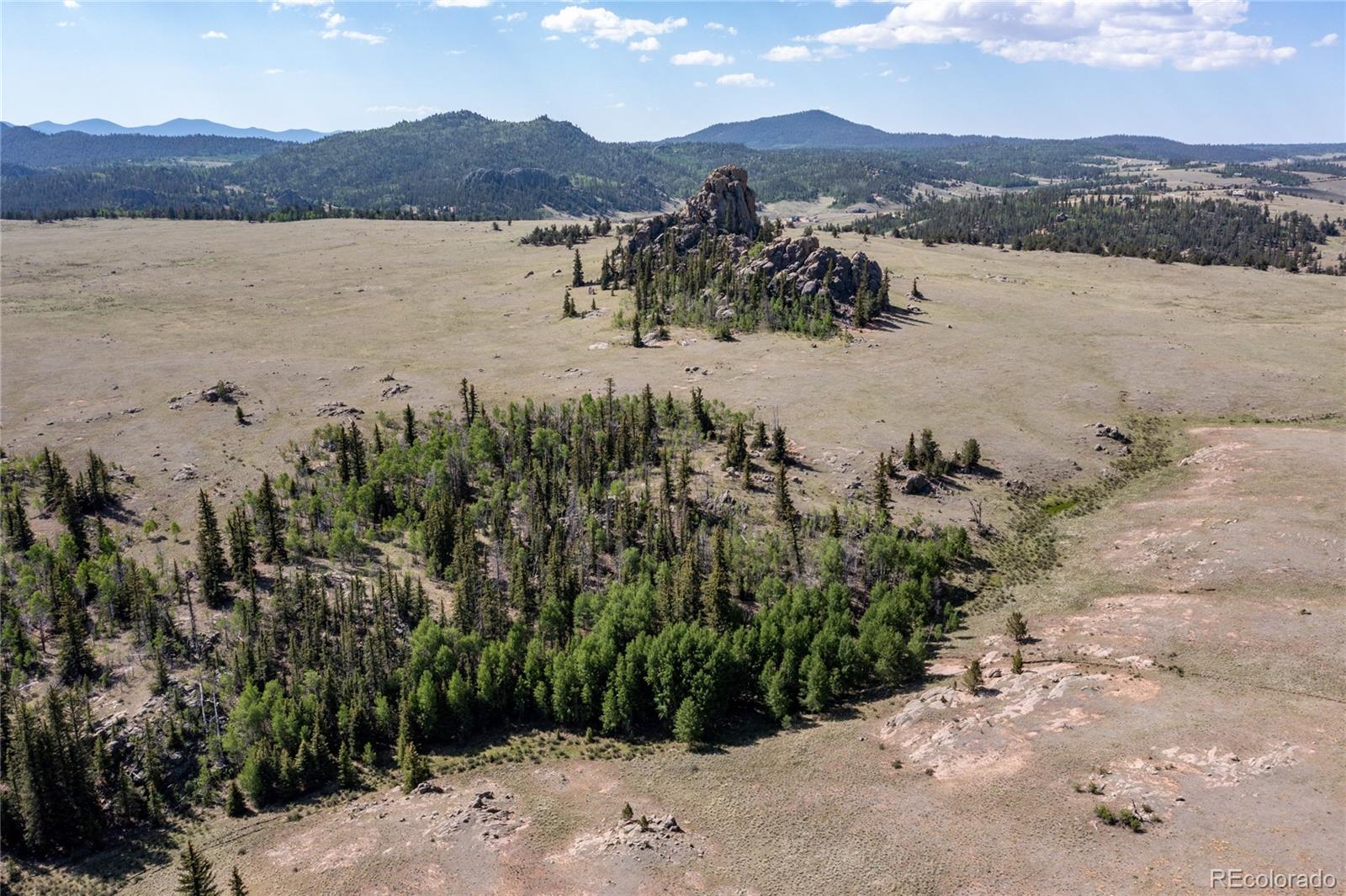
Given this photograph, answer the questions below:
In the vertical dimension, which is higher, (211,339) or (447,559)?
(211,339)

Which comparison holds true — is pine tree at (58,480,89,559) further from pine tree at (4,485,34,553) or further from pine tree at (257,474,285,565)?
pine tree at (257,474,285,565)

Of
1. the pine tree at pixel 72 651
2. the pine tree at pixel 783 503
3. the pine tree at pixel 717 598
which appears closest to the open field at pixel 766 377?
the pine tree at pixel 783 503

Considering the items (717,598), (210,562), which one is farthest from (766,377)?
(210,562)

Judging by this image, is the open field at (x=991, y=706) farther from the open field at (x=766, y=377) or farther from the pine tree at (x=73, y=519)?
the pine tree at (x=73, y=519)

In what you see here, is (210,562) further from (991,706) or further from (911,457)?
(911,457)

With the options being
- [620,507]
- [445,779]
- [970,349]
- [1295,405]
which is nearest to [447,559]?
[620,507]

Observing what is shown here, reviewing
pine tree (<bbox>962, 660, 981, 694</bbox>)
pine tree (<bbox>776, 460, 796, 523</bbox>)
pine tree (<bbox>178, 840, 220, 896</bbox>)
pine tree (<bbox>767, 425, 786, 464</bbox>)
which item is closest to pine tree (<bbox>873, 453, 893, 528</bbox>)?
pine tree (<bbox>776, 460, 796, 523</bbox>)

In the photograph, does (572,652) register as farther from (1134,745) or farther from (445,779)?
(1134,745)
